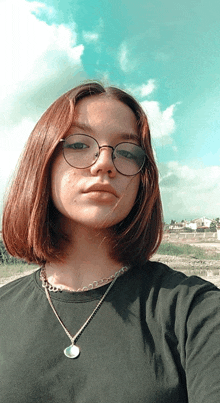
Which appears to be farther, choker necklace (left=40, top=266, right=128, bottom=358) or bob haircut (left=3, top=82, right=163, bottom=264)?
bob haircut (left=3, top=82, right=163, bottom=264)

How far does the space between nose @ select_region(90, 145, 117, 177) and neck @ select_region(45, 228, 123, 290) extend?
8.0 inches

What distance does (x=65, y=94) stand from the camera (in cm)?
116

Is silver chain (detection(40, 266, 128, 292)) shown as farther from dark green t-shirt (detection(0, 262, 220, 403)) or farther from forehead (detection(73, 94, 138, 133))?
forehead (detection(73, 94, 138, 133))

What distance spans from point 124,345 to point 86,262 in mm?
294

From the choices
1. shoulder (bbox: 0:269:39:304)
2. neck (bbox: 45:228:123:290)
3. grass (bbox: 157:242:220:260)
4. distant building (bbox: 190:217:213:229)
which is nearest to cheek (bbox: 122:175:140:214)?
neck (bbox: 45:228:123:290)

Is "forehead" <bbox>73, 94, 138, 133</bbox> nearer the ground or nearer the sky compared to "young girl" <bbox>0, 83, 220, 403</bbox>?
nearer the sky

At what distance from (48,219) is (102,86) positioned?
483 mm

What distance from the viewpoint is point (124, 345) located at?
2.96 ft

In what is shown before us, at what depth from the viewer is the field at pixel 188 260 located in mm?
5387

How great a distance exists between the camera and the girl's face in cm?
99

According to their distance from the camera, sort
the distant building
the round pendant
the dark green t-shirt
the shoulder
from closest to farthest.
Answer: the dark green t-shirt < the round pendant < the shoulder < the distant building

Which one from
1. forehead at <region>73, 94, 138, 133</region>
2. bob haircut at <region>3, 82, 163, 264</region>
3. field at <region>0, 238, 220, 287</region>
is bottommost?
field at <region>0, 238, 220, 287</region>

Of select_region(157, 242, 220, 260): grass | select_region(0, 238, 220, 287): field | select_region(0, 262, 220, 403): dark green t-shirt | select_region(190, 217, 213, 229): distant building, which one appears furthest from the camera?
select_region(190, 217, 213, 229): distant building

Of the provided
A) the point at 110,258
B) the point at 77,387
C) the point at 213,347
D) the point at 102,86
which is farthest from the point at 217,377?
the point at 102,86
